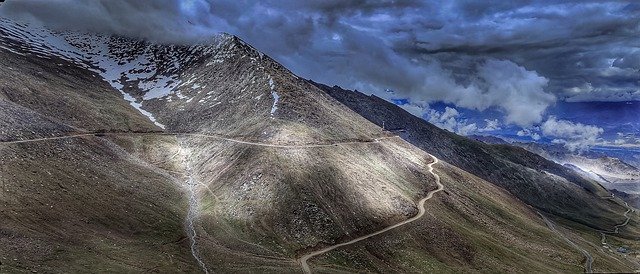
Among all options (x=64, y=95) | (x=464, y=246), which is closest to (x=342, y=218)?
(x=464, y=246)

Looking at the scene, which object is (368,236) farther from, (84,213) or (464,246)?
(84,213)

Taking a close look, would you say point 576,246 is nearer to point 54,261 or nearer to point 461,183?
point 461,183

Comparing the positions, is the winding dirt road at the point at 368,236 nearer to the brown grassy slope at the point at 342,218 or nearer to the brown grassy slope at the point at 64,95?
the brown grassy slope at the point at 342,218


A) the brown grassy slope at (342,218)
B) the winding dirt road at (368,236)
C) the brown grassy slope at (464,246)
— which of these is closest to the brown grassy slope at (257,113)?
the brown grassy slope at (342,218)

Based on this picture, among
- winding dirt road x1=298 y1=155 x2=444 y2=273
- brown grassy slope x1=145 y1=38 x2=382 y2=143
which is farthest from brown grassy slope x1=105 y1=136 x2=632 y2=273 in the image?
brown grassy slope x1=145 y1=38 x2=382 y2=143

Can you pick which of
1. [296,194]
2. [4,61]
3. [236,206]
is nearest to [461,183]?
[296,194]

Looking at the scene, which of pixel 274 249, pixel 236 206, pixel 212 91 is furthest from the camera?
pixel 212 91
